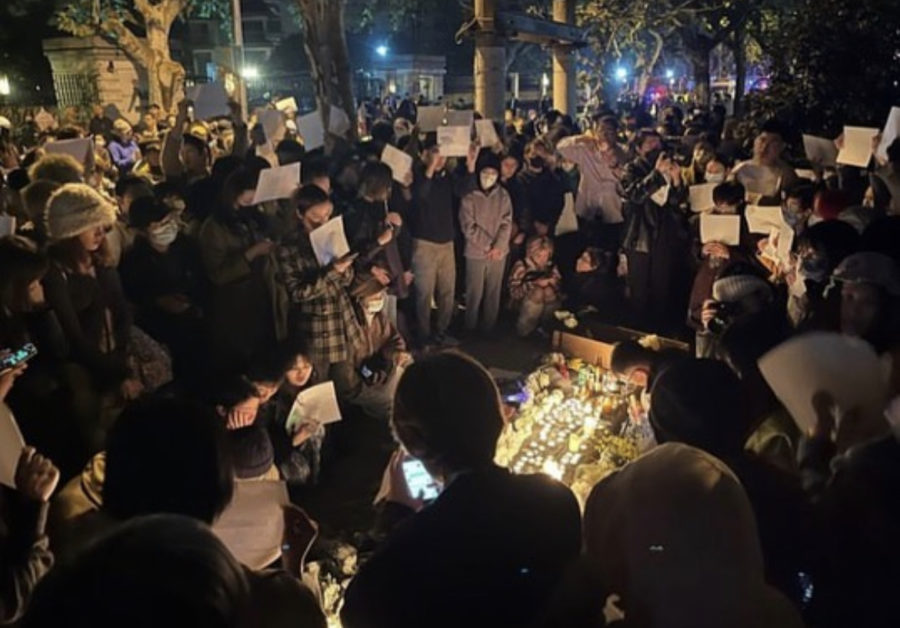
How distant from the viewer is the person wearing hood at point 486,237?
779cm

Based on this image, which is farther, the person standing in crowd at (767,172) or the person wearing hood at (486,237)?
the person wearing hood at (486,237)

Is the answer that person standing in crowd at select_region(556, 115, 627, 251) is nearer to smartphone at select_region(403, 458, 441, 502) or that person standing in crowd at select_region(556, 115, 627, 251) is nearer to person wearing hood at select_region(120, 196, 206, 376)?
person wearing hood at select_region(120, 196, 206, 376)

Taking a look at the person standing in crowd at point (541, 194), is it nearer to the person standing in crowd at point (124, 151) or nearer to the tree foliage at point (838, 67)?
the tree foliage at point (838, 67)

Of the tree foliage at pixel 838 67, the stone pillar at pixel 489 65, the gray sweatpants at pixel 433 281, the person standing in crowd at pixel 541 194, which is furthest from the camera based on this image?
the stone pillar at pixel 489 65

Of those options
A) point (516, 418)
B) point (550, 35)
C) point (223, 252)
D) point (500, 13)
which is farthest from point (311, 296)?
point (550, 35)

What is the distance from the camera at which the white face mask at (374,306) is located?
6.13m

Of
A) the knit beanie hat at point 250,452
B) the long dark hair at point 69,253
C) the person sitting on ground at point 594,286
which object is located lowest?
the person sitting on ground at point 594,286

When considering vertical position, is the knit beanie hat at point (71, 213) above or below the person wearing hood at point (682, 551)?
above

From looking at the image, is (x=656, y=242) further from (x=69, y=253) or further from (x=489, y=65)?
(x=69, y=253)

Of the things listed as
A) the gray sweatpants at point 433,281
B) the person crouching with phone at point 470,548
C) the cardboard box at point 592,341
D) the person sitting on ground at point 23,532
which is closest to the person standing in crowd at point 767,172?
the cardboard box at point 592,341

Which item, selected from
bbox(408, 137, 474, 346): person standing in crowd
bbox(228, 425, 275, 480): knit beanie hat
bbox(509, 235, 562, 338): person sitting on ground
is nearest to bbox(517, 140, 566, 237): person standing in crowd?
bbox(509, 235, 562, 338): person sitting on ground

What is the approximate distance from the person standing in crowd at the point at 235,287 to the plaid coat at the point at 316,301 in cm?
16

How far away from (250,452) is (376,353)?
252 cm

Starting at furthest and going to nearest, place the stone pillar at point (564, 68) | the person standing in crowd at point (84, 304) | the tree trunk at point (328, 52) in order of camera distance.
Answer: the stone pillar at point (564, 68), the tree trunk at point (328, 52), the person standing in crowd at point (84, 304)
